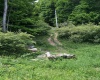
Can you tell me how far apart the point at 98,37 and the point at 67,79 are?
17.7 metres

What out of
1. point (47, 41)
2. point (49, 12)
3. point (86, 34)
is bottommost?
point (47, 41)

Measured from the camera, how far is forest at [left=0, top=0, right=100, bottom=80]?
33.9 feet

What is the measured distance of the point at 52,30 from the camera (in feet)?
101

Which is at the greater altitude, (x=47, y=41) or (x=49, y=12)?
(x=49, y=12)

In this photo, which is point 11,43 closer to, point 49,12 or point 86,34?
point 86,34

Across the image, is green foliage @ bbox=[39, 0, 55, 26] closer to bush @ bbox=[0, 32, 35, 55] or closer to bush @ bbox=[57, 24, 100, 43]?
bush @ bbox=[57, 24, 100, 43]

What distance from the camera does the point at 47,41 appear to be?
84.3 ft

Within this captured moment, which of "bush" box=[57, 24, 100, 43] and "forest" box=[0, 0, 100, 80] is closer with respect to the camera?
"forest" box=[0, 0, 100, 80]

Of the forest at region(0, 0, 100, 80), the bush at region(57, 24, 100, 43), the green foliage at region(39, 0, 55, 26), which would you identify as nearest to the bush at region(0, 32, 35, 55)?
the forest at region(0, 0, 100, 80)

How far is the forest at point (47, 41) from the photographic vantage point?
10322 mm

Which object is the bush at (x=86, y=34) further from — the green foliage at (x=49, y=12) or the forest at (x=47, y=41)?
the green foliage at (x=49, y=12)

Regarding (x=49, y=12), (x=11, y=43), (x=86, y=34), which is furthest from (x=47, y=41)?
(x=49, y=12)

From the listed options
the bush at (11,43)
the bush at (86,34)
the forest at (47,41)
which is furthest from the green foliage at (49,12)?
the bush at (11,43)

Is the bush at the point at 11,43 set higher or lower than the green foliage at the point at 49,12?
lower
